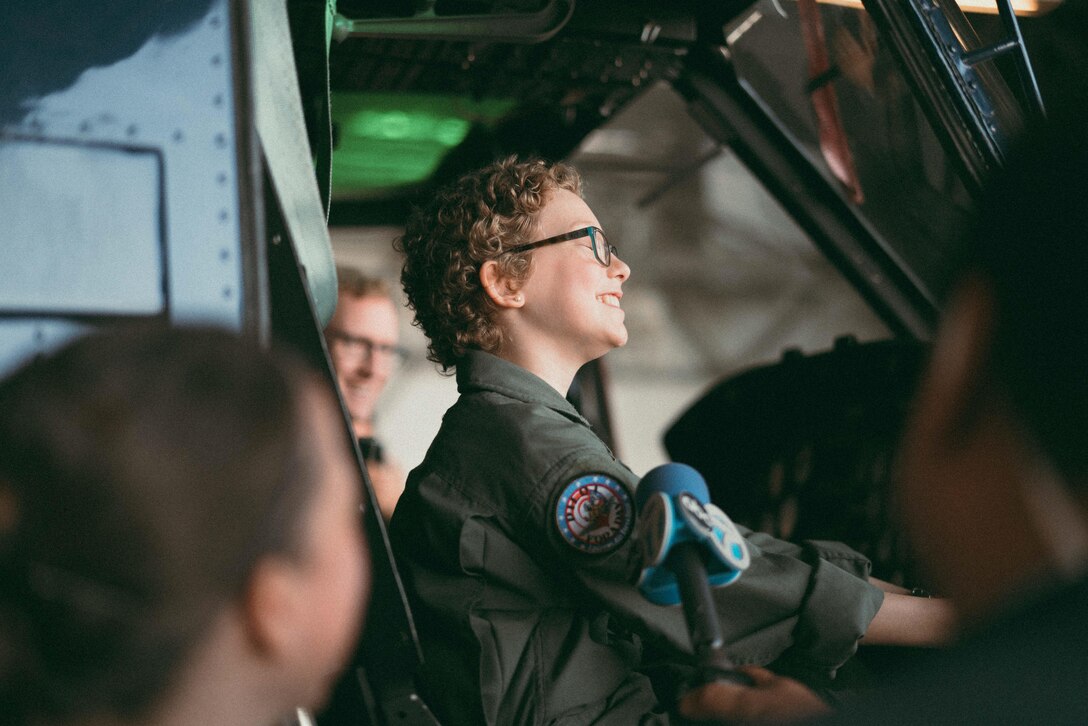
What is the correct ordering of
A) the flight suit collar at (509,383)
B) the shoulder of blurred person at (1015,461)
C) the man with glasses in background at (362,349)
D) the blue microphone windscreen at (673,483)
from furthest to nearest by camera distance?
the man with glasses in background at (362,349) → the flight suit collar at (509,383) → the blue microphone windscreen at (673,483) → the shoulder of blurred person at (1015,461)

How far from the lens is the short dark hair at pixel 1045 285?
708 millimetres

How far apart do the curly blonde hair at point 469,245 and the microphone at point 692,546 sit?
0.84 metres

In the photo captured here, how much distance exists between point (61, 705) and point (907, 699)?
2.08ft

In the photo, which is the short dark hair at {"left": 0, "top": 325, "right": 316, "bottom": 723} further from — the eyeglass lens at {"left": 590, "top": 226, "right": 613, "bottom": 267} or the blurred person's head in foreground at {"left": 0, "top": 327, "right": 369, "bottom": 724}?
the eyeglass lens at {"left": 590, "top": 226, "right": 613, "bottom": 267}

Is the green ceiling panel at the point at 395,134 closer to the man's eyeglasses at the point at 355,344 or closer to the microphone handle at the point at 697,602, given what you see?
the man's eyeglasses at the point at 355,344

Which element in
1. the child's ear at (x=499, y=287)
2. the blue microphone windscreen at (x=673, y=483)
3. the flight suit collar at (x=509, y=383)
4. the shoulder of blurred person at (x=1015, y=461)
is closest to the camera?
the shoulder of blurred person at (x=1015, y=461)

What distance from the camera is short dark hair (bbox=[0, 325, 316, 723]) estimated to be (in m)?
0.73

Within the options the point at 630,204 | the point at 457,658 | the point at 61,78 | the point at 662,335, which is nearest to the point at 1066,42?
the point at 457,658

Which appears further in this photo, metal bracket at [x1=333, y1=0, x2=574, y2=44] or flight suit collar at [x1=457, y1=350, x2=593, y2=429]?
metal bracket at [x1=333, y1=0, x2=574, y2=44]

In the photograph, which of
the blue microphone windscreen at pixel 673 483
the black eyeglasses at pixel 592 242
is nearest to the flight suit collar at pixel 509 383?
the black eyeglasses at pixel 592 242

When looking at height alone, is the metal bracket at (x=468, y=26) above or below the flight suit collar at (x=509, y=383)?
above

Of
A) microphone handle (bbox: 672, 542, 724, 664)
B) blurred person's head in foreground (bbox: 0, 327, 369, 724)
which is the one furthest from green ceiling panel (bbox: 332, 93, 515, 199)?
blurred person's head in foreground (bbox: 0, 327, 369, 724)

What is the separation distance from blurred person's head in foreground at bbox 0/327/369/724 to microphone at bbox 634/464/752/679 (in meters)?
0.66

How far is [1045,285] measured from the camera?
73cm
